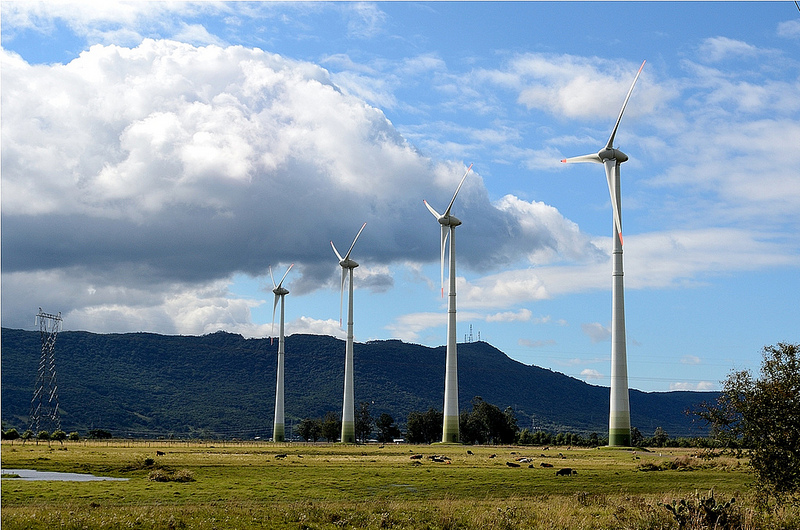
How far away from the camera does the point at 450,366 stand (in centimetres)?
13688

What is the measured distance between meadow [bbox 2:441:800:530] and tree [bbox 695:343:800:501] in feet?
6.33

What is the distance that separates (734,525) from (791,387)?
693 cm

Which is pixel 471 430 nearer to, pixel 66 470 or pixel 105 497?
pixel 66 470

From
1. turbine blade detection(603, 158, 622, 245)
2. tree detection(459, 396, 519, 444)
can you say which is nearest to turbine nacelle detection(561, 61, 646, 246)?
turbine blade detection(603, 158, 622, 245)

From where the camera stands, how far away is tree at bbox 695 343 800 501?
35938mm

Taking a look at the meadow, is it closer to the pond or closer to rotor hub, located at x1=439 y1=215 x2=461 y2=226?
the pond

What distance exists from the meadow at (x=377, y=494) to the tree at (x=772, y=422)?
193 centimetres

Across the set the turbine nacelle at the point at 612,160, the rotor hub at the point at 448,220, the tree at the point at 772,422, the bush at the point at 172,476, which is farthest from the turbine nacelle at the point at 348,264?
the tree at the point at 772,422

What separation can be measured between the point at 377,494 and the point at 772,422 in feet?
82.5

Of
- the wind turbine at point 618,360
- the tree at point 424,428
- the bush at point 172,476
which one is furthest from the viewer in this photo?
the tree at point 424,428

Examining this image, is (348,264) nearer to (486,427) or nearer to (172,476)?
(486,427)

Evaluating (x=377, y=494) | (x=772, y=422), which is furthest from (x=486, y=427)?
(x=772, y=422)

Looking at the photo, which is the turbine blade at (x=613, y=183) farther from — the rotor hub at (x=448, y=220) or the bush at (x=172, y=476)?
the bush at (x=172, y=476)

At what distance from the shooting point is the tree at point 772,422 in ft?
118
